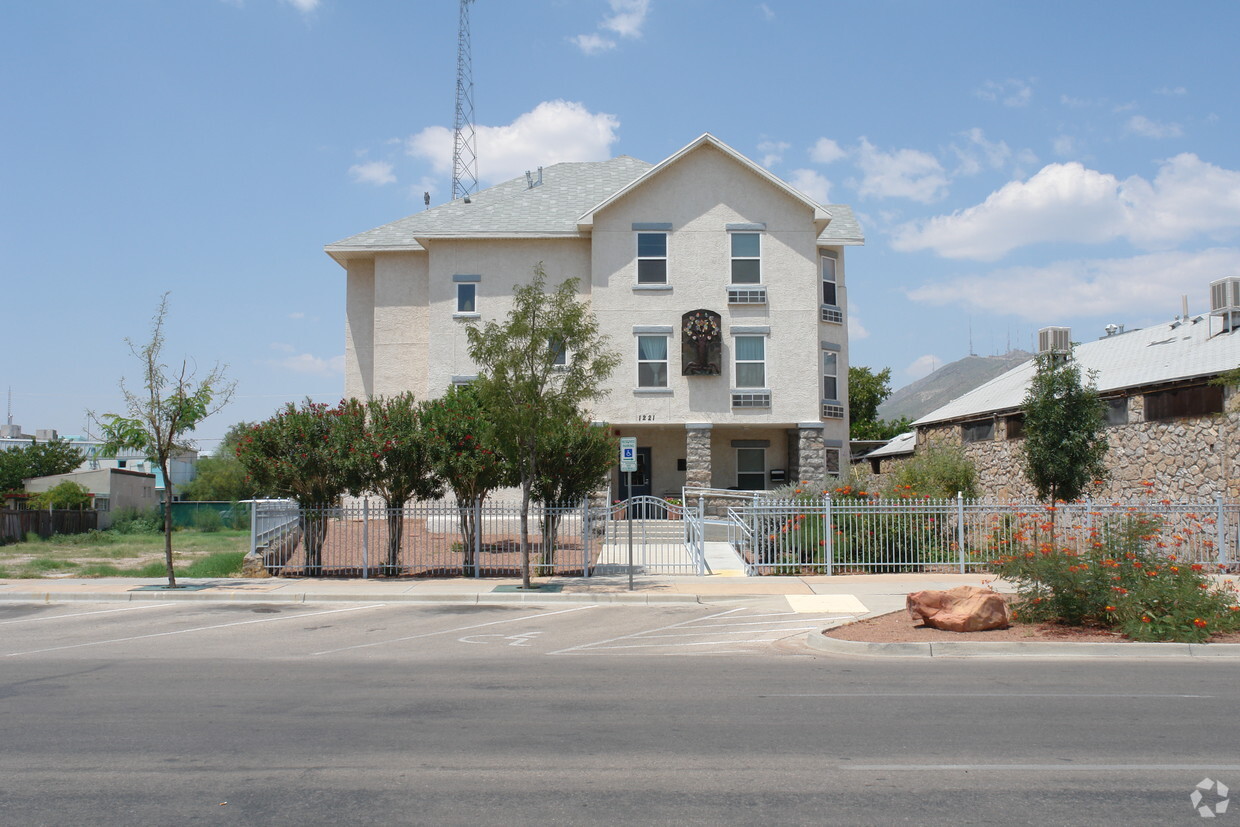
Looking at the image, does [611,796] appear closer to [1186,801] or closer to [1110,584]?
[1186,801]

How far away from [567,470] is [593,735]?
13.3m

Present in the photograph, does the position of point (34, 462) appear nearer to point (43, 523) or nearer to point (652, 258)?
point (43, 523)

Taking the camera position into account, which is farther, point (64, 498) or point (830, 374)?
point (64, 498)

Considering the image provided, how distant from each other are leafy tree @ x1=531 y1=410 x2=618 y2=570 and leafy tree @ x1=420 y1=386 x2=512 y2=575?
840 mm

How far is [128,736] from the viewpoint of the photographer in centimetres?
752

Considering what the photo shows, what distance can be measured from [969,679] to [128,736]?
787 centimetres

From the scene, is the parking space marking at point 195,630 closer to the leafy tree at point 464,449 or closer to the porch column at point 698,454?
the leafy tree at point 464,449

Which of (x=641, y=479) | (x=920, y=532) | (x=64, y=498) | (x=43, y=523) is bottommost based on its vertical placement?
(x=43, y=523)

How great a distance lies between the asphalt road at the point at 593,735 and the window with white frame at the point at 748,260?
20.2m

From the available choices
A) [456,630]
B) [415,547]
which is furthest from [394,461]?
[456,630]

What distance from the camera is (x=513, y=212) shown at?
1305 inches

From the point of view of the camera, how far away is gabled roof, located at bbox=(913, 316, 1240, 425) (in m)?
24.3

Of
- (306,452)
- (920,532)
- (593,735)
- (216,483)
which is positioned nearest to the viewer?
(593,735)

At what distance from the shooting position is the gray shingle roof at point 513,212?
31.9 m
